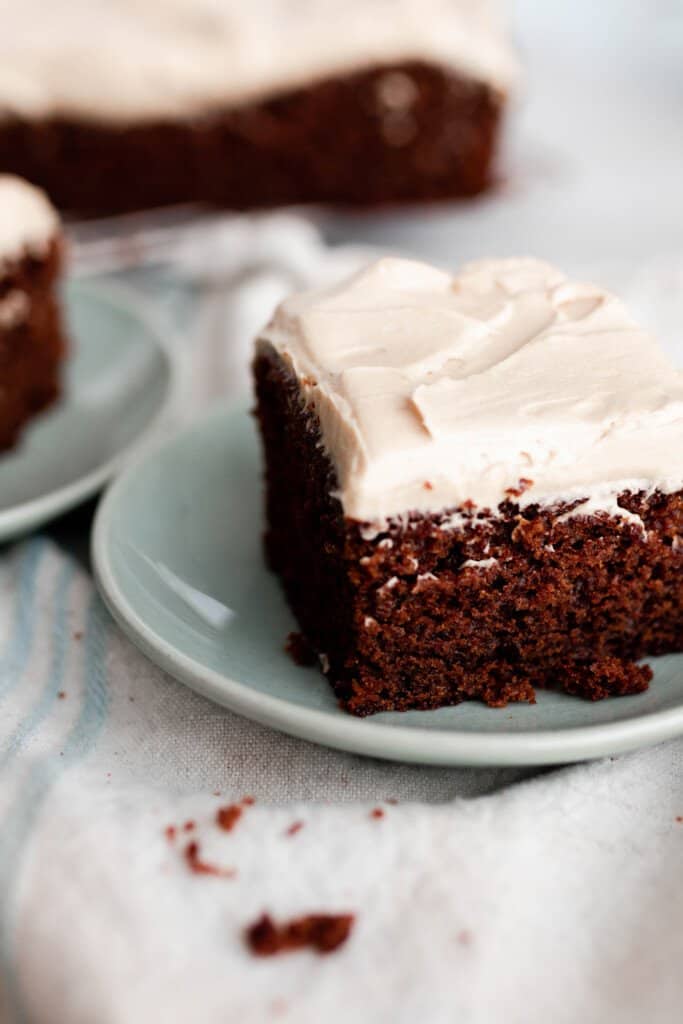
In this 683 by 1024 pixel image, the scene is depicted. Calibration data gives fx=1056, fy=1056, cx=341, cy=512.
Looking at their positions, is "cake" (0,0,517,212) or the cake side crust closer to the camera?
the cake side crust

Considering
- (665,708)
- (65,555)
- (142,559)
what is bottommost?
(65,555)

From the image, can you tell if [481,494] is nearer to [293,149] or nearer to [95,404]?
[95,404]

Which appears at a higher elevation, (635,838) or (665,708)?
(665,708)

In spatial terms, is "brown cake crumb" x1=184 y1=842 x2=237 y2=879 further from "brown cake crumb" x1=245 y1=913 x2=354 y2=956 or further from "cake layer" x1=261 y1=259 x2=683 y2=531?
"cake layer" x1=261 y1=259 x2=683 y2=531

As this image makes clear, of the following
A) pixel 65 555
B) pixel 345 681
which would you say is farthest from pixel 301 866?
pixel 65 555

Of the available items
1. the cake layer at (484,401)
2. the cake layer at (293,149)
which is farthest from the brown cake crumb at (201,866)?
the cake layer at (293,149)

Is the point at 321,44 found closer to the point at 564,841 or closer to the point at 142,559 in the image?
the point at 142,559

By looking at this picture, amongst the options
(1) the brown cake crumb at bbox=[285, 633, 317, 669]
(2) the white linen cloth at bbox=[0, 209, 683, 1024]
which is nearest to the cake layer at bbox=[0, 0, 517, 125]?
(2) the white linen cloth at bbox=[0, 209, 683, 1024]

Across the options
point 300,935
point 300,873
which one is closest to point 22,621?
point 300,873
